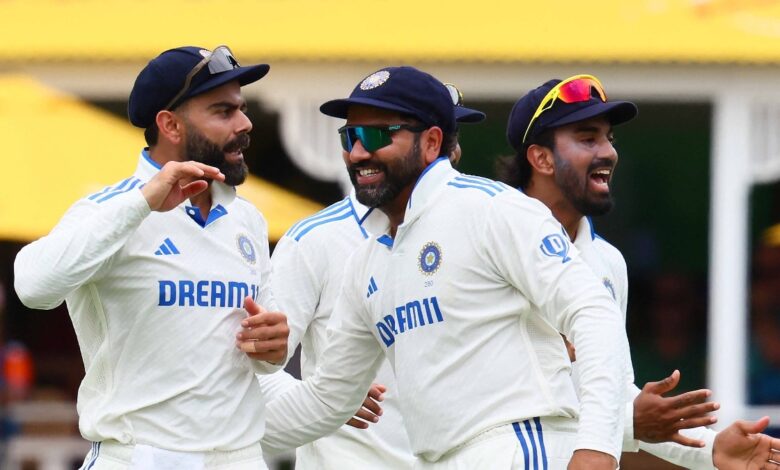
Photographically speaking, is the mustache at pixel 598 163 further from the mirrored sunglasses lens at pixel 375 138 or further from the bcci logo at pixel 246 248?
the bcci logo at pixel 246 248

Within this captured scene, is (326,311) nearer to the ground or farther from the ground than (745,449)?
farther from the ground

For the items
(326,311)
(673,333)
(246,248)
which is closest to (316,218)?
(326,311)

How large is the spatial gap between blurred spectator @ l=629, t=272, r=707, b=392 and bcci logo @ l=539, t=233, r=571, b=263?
1004cm

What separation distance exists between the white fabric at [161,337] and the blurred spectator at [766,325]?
27.4ft

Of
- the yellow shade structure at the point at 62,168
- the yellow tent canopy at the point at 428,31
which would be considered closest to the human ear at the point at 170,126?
the yellow shade structure at the point at 62,168

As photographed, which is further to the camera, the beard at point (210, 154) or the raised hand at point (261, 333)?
the beard at point (210, 154)

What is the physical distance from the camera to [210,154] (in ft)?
17.5

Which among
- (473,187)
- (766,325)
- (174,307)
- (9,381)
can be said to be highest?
(473,187)

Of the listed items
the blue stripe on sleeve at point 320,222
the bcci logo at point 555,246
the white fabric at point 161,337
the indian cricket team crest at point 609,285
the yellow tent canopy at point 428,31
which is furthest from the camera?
the yellow tent canopy at point 428,31

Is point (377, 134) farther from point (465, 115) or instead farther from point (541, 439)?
point (465, 115)

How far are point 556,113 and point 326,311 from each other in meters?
1.18

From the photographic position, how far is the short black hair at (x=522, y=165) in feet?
19.5

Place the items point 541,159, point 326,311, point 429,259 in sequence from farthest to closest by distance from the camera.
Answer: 1. point 326,311
2. point 541,159
3. point 429,259

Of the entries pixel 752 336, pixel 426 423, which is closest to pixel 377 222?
pixel 426 423
